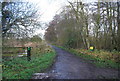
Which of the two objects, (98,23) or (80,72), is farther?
(98,23)

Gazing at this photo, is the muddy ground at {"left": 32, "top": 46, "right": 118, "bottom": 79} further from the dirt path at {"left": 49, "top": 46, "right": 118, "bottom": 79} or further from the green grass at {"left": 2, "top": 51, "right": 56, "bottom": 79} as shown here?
the green grass at {"left": 2, "top": 51, "right": 56, "bottom": 79}

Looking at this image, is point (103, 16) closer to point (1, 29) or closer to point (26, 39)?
point (26, 39)

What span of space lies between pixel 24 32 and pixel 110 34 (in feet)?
29.2

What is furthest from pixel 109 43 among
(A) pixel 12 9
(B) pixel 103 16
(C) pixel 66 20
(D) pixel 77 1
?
(A) pixel 12 9

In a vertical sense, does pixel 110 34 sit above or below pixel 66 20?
below

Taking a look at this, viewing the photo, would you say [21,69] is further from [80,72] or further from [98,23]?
[98,23]

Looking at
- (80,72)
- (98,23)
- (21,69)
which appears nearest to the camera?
(80,72)

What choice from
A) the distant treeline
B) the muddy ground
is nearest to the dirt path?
the muddy ground

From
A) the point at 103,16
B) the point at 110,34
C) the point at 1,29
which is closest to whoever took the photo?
the point at 1,29

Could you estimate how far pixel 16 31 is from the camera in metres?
6.04

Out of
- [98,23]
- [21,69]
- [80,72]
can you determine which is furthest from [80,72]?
[98,23]

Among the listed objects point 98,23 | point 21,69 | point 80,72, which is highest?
point 98,23

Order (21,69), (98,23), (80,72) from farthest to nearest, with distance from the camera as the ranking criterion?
(98,23)
(21,69)
(80,72)

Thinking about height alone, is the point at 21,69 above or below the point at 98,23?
below
